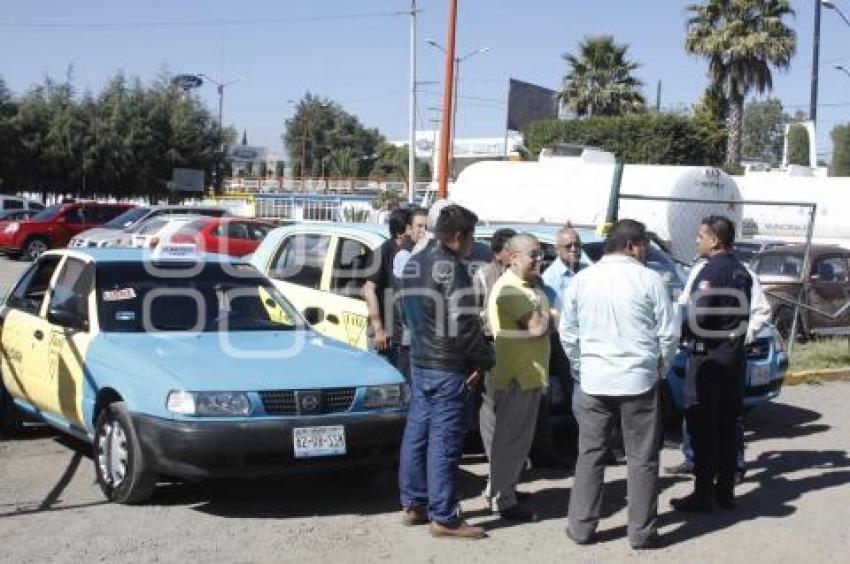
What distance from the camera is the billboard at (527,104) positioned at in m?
55.5

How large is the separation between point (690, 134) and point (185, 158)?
70.6 feet

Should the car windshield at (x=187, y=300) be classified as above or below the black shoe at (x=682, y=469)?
above

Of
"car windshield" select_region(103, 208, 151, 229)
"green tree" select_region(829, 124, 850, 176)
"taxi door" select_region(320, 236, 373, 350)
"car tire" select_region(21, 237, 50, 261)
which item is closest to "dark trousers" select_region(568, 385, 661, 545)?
"taxi door" select_region(320, 236, 373, 350)

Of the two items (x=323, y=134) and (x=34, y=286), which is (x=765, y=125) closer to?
(x=323, y=134)

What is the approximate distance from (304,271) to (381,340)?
1919mm

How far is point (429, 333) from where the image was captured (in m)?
5.55

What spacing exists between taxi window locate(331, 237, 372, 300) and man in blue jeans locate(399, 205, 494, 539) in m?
2.70

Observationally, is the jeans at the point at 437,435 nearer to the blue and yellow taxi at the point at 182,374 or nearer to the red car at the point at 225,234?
the blue and yellow taxi at the point at 182,374

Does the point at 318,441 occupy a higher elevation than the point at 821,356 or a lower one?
higher

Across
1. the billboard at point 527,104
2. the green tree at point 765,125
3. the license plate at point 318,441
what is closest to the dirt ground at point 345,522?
the license plate at point 318,441

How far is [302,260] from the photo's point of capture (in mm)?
9125

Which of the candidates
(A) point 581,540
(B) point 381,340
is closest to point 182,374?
(B) point 381,340

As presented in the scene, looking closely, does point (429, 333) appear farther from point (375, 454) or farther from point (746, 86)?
point (746, 86)

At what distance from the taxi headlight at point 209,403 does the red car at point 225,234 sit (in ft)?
51.4
